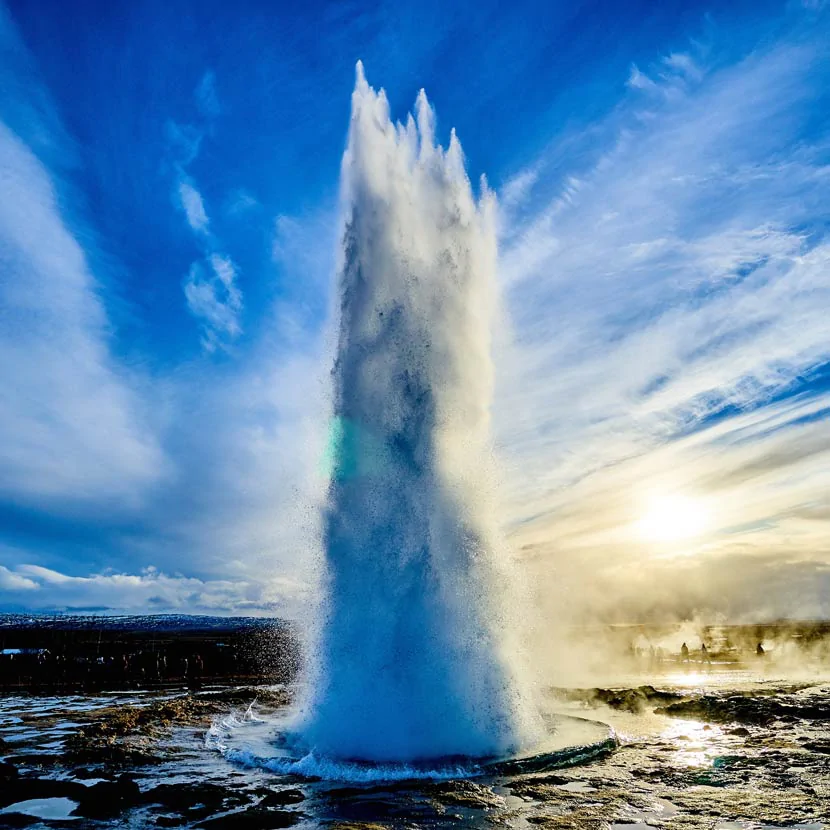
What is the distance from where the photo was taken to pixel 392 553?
1541 centimetres

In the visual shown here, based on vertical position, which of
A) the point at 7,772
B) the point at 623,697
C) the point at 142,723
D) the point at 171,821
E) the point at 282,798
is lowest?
the point at 171,821

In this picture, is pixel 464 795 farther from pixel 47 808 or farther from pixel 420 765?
pixel 47 808

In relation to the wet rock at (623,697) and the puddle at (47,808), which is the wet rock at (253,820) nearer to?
the puddle at (47,808)

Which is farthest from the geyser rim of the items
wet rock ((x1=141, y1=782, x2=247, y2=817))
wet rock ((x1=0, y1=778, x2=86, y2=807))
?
wet rock ((x1=0, y1=778, x2=86, y2=807))

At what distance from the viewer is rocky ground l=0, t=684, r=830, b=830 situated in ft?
32.3

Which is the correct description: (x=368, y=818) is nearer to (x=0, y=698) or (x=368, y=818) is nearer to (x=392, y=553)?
(x=392, y=553)

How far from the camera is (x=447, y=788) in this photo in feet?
37.3

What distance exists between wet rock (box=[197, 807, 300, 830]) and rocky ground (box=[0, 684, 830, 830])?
0.03m

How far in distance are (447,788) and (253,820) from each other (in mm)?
3592

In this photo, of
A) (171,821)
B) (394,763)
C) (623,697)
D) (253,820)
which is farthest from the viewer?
(623,697)

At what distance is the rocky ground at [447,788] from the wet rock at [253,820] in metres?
0.03

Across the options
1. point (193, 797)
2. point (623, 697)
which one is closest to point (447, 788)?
point (193, 797)

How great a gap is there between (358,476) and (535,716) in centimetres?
802

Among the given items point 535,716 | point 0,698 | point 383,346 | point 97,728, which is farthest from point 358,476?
point 0,698
